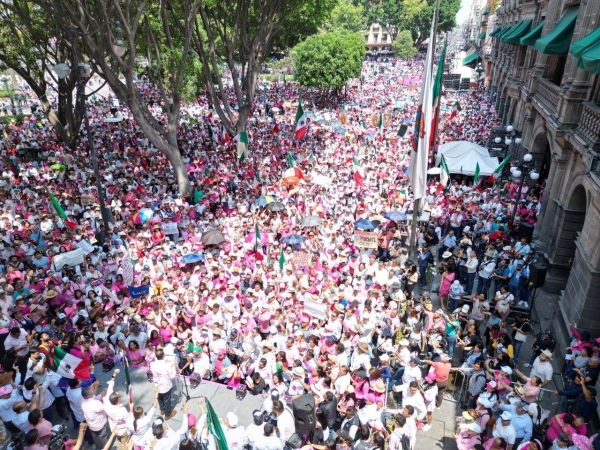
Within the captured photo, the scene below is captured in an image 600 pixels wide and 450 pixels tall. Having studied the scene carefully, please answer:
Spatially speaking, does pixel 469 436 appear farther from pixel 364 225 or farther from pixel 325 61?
pixel 325 61

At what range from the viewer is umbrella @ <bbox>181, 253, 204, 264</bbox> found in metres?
12.5

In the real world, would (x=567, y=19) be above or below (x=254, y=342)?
above

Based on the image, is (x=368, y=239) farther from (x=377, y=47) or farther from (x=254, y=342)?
(x=377, y=47)

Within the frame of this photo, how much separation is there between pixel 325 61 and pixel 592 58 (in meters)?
37.3

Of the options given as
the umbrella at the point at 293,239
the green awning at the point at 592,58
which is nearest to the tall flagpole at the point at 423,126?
the green awning at the point at 592,58

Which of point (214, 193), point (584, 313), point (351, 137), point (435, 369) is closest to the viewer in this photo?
point (435, 369)

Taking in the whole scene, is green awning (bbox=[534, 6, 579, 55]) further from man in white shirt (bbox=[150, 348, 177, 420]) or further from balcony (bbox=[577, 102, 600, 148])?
man in white shirt (bbox=[150, 348, 177, 420])

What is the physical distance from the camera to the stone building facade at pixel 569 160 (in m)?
10.3

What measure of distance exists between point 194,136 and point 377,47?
99.5 m

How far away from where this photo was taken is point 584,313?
10.1 m

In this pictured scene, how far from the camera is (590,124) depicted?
11312 mm

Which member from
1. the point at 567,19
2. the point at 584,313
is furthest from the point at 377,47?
the point at 584,313

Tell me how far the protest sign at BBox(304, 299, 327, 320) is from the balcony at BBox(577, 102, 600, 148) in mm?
7764

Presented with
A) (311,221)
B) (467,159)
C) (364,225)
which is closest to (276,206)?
(311,221)
